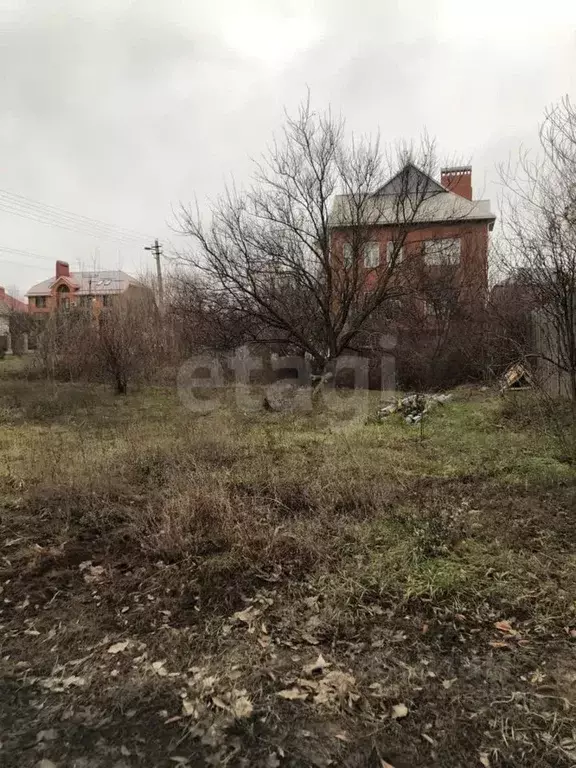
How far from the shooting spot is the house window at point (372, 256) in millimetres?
13883

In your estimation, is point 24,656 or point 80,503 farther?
point 80,503

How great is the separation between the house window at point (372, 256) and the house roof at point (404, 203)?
0.62 metres

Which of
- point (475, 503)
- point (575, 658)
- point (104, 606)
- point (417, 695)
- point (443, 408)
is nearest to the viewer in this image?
point (417, 695)

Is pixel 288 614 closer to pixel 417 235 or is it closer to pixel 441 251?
pixel 417 235

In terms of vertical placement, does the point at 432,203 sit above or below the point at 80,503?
above

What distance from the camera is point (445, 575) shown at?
9.95 feet

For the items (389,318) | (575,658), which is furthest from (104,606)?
(389,318)

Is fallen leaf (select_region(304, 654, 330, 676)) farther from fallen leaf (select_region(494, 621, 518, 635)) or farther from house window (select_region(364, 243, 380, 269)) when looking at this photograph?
house window (select_region(364, 243, 380, 269))

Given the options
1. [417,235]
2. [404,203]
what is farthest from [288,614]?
[417,235]

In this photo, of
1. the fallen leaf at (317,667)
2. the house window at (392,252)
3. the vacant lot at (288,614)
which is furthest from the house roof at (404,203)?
the fallen leaf at (317,667)

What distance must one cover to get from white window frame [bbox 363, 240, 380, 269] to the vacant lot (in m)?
9.25

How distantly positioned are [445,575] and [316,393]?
403 inches

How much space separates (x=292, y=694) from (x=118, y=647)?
94cm

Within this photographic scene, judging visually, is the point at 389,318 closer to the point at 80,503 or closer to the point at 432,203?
the point at 432,203
